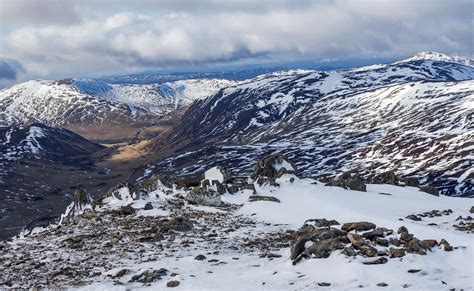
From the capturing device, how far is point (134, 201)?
4325cm

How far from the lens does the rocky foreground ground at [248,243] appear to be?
2172 centimetres

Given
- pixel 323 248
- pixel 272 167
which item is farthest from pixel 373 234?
pixel 272 167

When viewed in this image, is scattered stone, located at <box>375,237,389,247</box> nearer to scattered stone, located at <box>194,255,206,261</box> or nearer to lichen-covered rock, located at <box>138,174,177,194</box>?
scattered stone, located at <box>194,255,206,261</box>

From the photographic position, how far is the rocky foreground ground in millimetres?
21719

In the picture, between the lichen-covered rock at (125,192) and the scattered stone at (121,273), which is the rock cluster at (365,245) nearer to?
the scattered stone at (121,273)

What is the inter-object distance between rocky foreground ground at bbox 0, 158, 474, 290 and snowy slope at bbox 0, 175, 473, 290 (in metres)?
0.07

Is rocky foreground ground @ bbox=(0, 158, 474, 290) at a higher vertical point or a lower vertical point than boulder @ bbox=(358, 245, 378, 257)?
lower

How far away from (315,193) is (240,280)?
27579 mm

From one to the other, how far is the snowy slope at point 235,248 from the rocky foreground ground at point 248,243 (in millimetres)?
70

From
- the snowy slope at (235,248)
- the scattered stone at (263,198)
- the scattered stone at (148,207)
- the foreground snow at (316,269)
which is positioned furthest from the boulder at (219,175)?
the foreground snow at (316,269)

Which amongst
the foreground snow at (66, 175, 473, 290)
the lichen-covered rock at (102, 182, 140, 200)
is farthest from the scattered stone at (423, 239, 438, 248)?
the lichen-covered rock at (102, 182, 140, 200)

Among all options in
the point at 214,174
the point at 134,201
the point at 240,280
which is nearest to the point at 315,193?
the point at 214,174

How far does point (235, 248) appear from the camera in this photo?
29109 mm

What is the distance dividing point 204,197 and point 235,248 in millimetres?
17671
